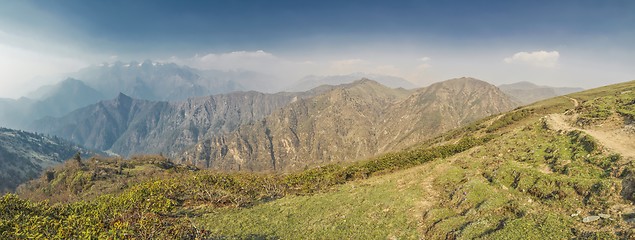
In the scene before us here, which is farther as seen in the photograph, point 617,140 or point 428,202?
point 617,140

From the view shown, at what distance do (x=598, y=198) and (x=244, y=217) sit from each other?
40.5 m

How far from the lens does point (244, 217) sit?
44.7 meters

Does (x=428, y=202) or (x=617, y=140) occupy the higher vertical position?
(x=617, y=140)

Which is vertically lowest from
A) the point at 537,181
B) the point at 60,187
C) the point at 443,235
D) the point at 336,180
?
the point at 60,187

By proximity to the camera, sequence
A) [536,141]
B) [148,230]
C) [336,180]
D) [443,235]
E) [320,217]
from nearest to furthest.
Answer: [148,230], [443,235], [320,217], [536,141], [336,180]

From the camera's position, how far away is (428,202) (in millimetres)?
39375

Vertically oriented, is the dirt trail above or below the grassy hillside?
above

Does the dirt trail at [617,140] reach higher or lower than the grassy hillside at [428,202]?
higher

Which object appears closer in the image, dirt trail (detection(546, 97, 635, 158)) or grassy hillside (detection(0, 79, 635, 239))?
grassy hillside (detection(0, 79, 635, 239))

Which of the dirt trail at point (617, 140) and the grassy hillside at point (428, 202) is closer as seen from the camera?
the grassy hillside at point (428, 202)

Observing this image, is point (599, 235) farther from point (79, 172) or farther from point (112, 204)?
point (79, 172)

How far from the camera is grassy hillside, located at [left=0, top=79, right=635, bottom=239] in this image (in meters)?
27.3

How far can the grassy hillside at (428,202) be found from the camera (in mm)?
27266

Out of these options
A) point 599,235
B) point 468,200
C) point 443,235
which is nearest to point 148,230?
point 443,235
